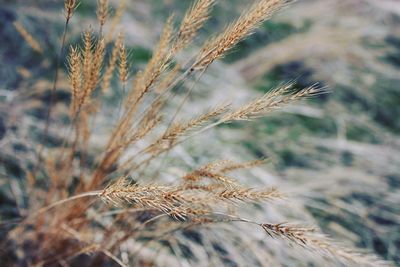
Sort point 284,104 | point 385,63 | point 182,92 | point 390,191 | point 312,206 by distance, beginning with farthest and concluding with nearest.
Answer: point 385,63
point 182,92
point 390,191
point 312,206
point 284,104

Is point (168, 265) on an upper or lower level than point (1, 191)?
lower

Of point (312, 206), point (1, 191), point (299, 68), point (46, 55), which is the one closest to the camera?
point (1, 191)

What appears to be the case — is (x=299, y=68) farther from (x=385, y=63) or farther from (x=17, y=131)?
(x=17, y=131)

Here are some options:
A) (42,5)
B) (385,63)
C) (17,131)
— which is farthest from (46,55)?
(385,63)

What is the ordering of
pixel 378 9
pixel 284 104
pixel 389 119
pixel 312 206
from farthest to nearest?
pixel 378 9 < pixel 389 119 < pixel 312 206 < pixel 284 104

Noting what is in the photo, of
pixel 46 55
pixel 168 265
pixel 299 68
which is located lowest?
pixel 168 265

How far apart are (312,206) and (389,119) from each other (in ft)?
4.82

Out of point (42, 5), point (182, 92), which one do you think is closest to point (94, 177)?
point (182, 92)

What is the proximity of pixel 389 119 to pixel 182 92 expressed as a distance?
1519 mm

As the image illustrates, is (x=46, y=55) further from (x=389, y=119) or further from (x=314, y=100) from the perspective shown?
(x=389, y=119)

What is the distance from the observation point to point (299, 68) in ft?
10.4

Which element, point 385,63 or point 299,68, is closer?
point 299,68

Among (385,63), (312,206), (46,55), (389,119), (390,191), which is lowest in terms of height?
(312,206)

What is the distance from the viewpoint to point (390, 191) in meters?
2.00
